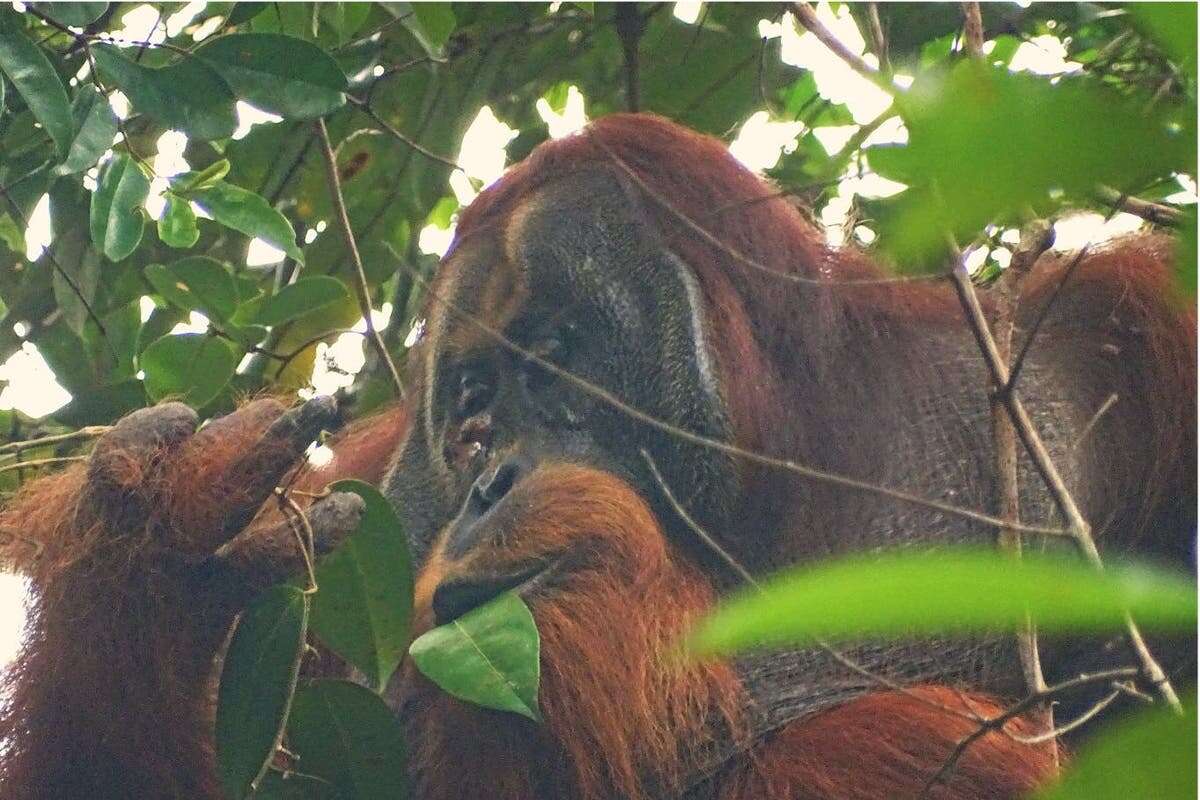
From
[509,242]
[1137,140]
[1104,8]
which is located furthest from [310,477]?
[1137,140]

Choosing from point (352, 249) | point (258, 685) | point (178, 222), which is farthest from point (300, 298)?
point (258, 685)

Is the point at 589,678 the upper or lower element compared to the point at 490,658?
lower

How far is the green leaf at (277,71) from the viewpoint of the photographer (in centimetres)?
289

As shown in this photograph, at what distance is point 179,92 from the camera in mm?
2824

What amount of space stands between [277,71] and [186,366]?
0.71 metres

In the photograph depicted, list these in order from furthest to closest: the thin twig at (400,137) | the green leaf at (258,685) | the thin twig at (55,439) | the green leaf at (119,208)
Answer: the thin twig at (400,137) < the green leaf at (119,208) < the thin twig at (55,439) < the green leaf at (258,685)

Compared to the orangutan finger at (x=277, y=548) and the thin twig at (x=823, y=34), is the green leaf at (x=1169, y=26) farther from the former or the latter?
the orangutan finger at (x=277, y=548)

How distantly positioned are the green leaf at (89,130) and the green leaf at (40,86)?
79mm

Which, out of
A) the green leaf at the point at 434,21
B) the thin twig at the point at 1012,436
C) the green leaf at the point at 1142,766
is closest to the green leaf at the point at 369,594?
the thin twig at the point at 1012,436

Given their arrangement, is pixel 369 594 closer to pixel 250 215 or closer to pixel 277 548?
pixel 277 548

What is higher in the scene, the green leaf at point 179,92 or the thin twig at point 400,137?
the green leaf at point 179,92

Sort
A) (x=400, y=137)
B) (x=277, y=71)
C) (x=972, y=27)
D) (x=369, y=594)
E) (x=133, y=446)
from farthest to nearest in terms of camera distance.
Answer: (x=400, y=137)
(x=277, y=71)
(x=133, y=446)
(x=369, y=594)
(x=972, y=27)

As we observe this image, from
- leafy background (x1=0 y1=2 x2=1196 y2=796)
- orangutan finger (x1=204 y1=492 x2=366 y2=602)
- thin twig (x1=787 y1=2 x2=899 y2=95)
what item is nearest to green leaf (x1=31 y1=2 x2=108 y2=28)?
leafy background (x1=0 y1=2 x2=1196 y2=796)

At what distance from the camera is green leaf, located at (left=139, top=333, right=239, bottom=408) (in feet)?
10.5
